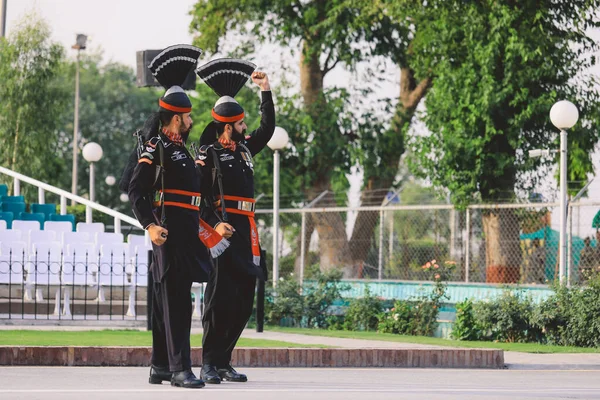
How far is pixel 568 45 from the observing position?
2683 cm

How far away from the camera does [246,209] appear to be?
9719mm

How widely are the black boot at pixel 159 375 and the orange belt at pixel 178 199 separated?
1.18 meters

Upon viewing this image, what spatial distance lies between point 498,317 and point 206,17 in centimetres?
2122

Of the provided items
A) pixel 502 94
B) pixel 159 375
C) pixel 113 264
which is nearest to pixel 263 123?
pixel 159 375

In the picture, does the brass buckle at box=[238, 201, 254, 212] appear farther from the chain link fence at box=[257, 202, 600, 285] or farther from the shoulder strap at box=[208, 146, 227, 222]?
the chain link fence at box=[257, 202, 600, 285]

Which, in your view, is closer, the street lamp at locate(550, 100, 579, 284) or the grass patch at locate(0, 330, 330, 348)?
the grass patch at locate(0, 330, 330, 348)

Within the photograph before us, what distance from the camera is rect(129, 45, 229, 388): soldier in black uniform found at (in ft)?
29.3

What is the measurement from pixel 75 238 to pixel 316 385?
35.8 ft

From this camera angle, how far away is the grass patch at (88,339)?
12.2 m

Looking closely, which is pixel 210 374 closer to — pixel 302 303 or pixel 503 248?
pixel 302 303

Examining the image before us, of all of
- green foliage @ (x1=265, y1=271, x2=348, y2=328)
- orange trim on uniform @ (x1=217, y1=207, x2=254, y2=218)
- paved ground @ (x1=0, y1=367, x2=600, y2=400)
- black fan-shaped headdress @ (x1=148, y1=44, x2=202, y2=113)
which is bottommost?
paved ground @ (x1=0, y1=367, x2=600, y2=400)

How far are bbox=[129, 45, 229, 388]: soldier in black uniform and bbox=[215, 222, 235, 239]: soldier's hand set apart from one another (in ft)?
1.04

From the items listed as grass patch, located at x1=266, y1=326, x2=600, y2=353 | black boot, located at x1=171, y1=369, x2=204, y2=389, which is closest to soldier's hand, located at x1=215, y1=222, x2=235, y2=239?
black boot, located at x1=171, y1=369, x2=204, y2=389

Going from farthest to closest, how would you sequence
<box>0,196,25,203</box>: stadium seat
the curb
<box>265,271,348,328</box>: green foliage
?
<box>0,196,25,203</box>: stadium seat < <box>265,271,348,328</box>: green foliage < the curb
